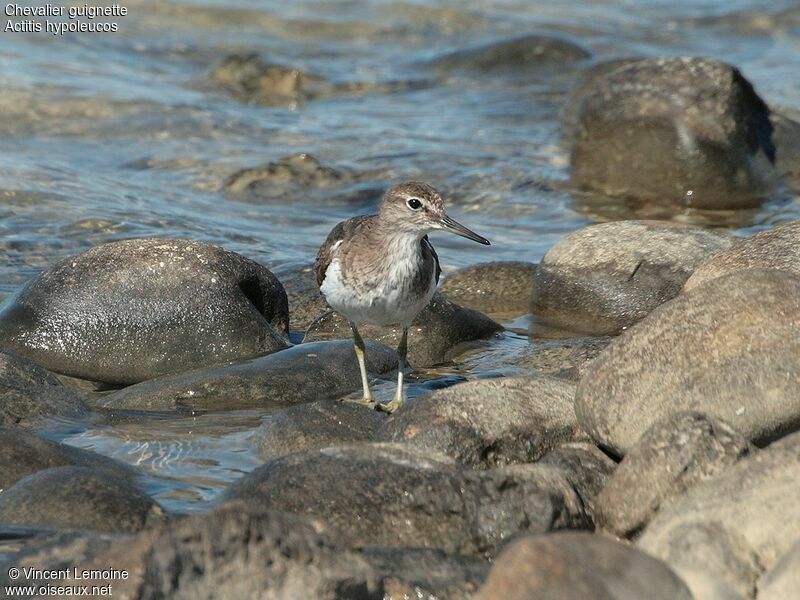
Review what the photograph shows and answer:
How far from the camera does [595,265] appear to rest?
353 inches

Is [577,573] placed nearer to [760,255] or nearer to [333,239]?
[760,255]

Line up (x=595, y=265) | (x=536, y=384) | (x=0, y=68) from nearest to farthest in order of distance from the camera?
(x=536, y=384), (x=595, y=265), (x=0, y=68)

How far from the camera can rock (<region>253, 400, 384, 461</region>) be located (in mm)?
6328

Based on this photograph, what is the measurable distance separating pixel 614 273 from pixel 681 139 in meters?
4.34

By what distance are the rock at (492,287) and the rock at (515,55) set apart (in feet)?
27.1

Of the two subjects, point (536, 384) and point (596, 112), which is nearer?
point (536, 384)

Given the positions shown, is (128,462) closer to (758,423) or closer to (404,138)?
(758,423)

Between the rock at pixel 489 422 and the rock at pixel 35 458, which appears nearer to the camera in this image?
the rock at pixel 35 458

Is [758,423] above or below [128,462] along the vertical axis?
above

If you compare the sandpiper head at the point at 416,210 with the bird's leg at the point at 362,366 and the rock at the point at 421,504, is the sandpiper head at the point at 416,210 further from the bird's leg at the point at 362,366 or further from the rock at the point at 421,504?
the rock at the point at 421,504

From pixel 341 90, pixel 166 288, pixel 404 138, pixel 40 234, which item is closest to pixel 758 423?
pixel 166 288

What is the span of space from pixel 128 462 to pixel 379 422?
137 centimetres

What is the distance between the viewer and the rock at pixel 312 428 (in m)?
6.33

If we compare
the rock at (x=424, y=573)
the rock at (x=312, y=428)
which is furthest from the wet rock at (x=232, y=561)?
the rock at (x=312, y=428)
